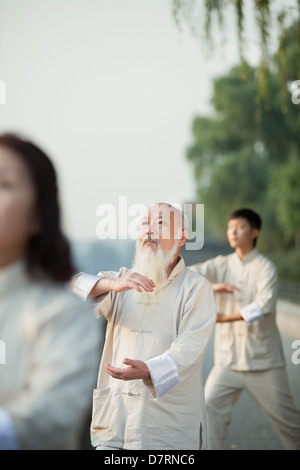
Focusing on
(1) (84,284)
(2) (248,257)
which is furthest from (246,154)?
(1) (84,284)

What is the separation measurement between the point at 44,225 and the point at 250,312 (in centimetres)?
287

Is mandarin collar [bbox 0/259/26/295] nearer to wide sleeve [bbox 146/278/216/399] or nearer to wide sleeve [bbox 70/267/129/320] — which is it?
wide sleeve [bbox 146/278/216/399]

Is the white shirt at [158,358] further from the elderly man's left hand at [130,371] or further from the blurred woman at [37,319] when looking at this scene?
the blurred woman at [37,319]

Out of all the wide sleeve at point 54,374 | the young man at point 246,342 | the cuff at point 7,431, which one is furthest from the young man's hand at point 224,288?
the cuff at point 7,431

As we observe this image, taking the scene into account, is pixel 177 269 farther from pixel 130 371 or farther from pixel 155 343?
pixel 130 371

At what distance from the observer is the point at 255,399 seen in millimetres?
4457

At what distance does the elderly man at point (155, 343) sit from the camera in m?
2.84

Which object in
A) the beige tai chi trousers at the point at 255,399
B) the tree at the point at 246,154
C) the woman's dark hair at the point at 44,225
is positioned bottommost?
the beige tai chi trousers at the point at 255,399

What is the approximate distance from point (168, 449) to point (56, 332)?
1.59m

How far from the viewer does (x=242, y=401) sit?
6.39 metres

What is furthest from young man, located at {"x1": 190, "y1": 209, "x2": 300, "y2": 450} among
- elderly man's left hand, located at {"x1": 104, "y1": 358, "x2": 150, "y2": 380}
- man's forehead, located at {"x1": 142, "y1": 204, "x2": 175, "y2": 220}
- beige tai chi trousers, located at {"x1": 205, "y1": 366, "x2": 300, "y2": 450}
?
elderly man's left hand, located at {"x1": 104, "y1": 358, "x2": 150, "y2": 380}

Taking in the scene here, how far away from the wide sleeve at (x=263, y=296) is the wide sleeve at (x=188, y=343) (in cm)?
130

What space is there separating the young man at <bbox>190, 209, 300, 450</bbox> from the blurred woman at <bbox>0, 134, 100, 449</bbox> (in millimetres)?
2813

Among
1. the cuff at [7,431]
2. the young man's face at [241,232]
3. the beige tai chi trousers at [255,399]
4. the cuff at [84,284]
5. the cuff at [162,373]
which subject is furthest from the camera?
the young man's face at [241,232]
